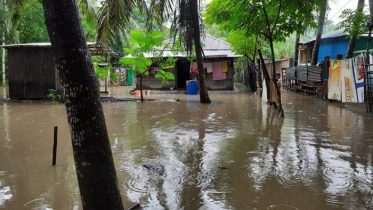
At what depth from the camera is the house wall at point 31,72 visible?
48.3 ft

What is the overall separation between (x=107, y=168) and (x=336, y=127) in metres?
7.01

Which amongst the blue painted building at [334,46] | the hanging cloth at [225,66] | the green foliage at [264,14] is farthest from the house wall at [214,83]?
the green foliage at [264,14]

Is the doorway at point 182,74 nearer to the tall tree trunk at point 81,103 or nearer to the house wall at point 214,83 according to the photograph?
the house wall at point 214,83

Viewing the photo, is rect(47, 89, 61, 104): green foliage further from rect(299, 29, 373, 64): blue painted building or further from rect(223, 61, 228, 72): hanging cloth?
rect(299, 29, 373, 64): blue painted building

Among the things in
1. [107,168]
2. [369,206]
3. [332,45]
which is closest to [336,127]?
[369,206]

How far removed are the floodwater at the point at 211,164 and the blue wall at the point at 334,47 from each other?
11613 mm

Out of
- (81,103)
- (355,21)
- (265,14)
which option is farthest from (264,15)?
(81,103)

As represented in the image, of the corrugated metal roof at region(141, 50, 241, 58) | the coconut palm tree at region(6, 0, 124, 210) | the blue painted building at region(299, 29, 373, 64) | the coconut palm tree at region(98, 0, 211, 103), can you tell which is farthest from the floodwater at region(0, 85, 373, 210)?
the corrugated metal roof at region(141, 50, 241, 58)

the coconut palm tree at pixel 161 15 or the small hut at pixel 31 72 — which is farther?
the small hut at pixel 31 72

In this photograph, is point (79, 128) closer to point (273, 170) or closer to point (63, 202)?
point (63, 202)

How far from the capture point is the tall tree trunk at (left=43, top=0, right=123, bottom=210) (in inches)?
88.5

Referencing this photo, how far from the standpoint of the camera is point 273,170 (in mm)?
4777

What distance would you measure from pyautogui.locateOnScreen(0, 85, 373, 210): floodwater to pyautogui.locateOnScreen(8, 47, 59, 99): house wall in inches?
236

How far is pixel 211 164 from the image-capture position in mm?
5102
